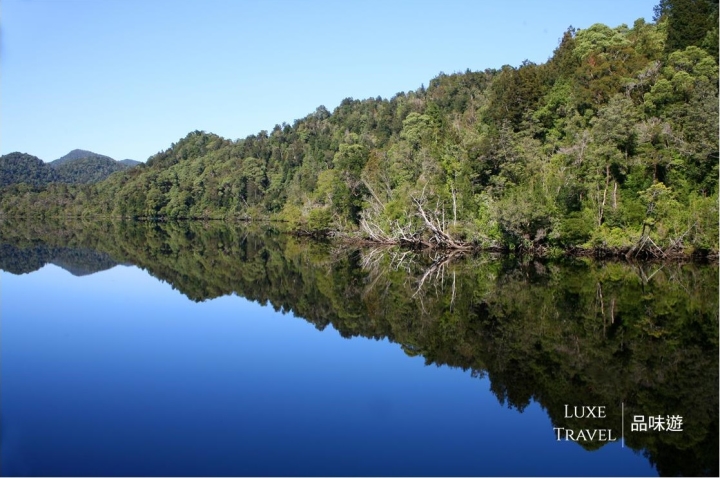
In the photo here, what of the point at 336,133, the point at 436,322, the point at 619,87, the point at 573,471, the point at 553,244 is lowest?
the point at 573,471

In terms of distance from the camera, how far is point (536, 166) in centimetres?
4694

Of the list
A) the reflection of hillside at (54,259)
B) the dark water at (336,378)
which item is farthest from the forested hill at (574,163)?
the reflection of hillside at (54,259)

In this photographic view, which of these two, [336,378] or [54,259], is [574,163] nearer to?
[336,378]

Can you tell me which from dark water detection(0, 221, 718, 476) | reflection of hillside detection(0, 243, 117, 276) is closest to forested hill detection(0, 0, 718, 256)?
dark water detection(0, 221, 718, 476)

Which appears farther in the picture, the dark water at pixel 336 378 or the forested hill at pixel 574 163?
the forested hill at pixel 574 163

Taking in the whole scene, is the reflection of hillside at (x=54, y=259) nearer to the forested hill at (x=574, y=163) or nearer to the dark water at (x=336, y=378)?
the dark water at (x=336, y=378)

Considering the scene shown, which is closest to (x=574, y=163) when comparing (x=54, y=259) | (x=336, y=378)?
(x=336, y=378)

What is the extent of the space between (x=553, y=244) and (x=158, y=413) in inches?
1412

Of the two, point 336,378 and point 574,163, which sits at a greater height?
point 574,163

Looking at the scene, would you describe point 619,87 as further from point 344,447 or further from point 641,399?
point 344,447

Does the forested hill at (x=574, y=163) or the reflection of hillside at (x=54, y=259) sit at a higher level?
the forested hill at (x=574, y=163)

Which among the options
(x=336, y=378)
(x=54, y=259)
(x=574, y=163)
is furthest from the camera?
(x=54, y=259)

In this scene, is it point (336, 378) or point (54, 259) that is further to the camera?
point (54, 259)

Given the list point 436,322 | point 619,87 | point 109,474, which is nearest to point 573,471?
point 109,474
